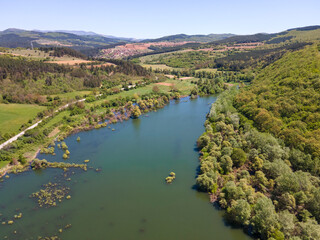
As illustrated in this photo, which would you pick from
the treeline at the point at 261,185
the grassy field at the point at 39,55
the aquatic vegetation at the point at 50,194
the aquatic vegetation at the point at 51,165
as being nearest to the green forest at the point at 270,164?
the treeline at the point at 261,185

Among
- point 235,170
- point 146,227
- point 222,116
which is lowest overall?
point 146,227

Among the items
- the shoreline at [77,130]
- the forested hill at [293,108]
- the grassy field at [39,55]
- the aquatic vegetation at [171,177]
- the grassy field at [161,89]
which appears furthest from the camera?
the grassy field at [39,55]

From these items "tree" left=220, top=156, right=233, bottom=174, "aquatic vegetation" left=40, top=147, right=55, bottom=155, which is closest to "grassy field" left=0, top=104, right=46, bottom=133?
"aquatic vegetation" left=40, top=147, right=55, bottom=155

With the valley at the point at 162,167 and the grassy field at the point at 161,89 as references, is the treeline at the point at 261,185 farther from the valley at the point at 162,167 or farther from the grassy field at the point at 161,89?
the grassy field at the point at 161,89

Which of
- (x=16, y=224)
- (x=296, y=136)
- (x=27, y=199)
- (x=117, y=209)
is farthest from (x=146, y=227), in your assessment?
(x=296, y=136)

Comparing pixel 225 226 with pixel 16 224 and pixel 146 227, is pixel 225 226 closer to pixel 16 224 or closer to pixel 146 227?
pixel 146 227

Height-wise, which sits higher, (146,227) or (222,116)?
(222,116)

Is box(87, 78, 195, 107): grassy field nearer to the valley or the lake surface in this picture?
the valley
